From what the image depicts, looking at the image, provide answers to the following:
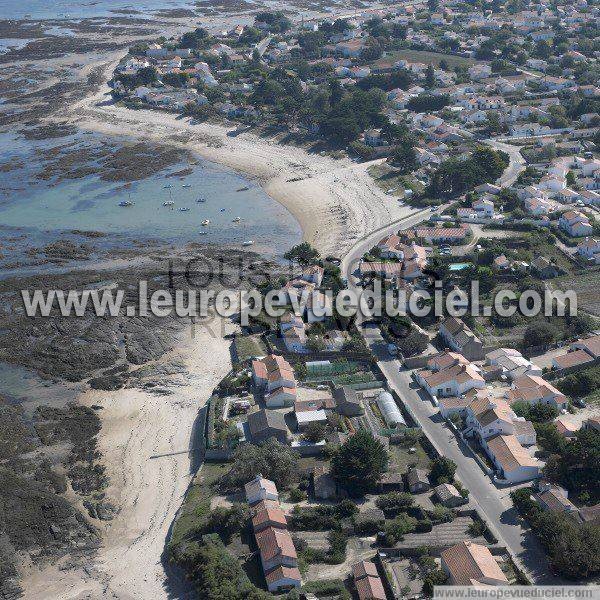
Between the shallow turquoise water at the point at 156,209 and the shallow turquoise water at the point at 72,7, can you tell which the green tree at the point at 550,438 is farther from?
the shallow turquoise water at the point at 72,7

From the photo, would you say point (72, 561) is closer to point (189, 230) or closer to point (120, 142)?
point (189, 230)

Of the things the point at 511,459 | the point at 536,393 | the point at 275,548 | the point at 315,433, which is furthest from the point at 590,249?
the point at 275,548

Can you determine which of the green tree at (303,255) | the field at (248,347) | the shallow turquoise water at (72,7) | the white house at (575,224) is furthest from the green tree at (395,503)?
the shallow turquoise water at (72,7)

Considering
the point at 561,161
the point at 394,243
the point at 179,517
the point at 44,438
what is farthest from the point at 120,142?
the point at 179,517

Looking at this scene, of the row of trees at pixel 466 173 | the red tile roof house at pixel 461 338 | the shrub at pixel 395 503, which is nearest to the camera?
the shrub at pixel 395 503

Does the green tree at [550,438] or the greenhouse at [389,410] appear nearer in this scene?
the green tree at [550,438]
